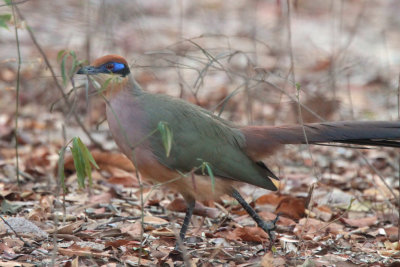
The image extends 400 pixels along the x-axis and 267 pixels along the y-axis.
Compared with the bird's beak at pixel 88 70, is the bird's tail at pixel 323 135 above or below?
below

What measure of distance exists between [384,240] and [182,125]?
167 centimetres

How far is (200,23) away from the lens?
11.7m

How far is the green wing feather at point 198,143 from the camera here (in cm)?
422

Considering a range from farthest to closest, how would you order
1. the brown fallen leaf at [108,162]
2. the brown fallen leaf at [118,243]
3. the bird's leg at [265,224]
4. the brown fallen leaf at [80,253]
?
the brown fallen leaf at [108,162], the bird's leg at [265,224], the brown fallen leaf at [118,243], the brown fallen leaf at [80,253]

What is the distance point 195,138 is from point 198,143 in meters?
0.04

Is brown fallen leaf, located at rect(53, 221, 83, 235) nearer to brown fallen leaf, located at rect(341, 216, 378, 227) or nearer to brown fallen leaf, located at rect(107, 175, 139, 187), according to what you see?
brown fallen leaf, located at rect(107, 175, 139, 187)

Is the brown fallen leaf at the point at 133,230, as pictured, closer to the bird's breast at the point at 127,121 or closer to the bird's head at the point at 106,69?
the bird's breast at the point at 127,121

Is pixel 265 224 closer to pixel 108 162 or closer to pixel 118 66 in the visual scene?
pixel 118 66

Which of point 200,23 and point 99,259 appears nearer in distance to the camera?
point 99,259

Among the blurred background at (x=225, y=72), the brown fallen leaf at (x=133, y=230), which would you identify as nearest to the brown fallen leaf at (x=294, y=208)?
the blurred background at (x=225, y=72)

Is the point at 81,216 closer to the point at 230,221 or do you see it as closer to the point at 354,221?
the point at 230,221

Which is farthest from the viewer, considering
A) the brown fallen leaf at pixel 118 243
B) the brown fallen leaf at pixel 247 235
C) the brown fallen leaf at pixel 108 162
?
the brown fallen leaf at pixel 108 162

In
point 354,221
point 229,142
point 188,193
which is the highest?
point 229,142

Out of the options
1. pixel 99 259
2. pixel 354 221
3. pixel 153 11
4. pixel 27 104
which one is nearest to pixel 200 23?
pixel 153 11
